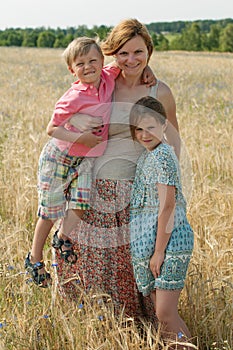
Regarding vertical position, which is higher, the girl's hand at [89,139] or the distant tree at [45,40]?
the distant tree at [45,40]

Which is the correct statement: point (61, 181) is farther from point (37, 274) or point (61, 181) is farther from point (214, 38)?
point (214, 38)

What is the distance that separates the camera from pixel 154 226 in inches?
96.7

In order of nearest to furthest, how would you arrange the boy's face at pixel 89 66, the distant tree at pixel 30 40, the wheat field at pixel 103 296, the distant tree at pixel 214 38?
1. the wheat field at pixel 103 296
2. the boy's face at pixel 89 66
3. the distant tree at pixel 214 38
4. the distant tree at pixel 30 40

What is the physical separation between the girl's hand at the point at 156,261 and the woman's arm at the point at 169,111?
655mm

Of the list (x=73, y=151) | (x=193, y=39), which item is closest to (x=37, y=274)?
(x=73, y=151)

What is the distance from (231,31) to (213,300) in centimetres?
5855

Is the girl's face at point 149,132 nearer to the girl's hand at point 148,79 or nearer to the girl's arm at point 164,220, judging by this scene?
the girl's arm at point 164,220

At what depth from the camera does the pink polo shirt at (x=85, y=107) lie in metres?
2.58

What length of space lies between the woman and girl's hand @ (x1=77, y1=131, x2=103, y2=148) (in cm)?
9

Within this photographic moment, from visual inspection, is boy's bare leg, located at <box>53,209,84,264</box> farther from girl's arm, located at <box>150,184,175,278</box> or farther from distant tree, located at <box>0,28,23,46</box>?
distant tree, located at <box>0,28,23,46</box>

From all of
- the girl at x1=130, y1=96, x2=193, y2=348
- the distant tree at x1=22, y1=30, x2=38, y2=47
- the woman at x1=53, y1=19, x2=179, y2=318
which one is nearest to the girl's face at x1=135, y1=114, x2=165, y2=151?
the girl at x1=130, y1=96, x2=193, y2=348

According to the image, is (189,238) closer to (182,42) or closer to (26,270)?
(26,270)

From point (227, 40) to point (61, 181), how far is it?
58.6 meters

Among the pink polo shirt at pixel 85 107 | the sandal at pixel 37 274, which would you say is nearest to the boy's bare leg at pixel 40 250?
the sandal at pixel 37 274
